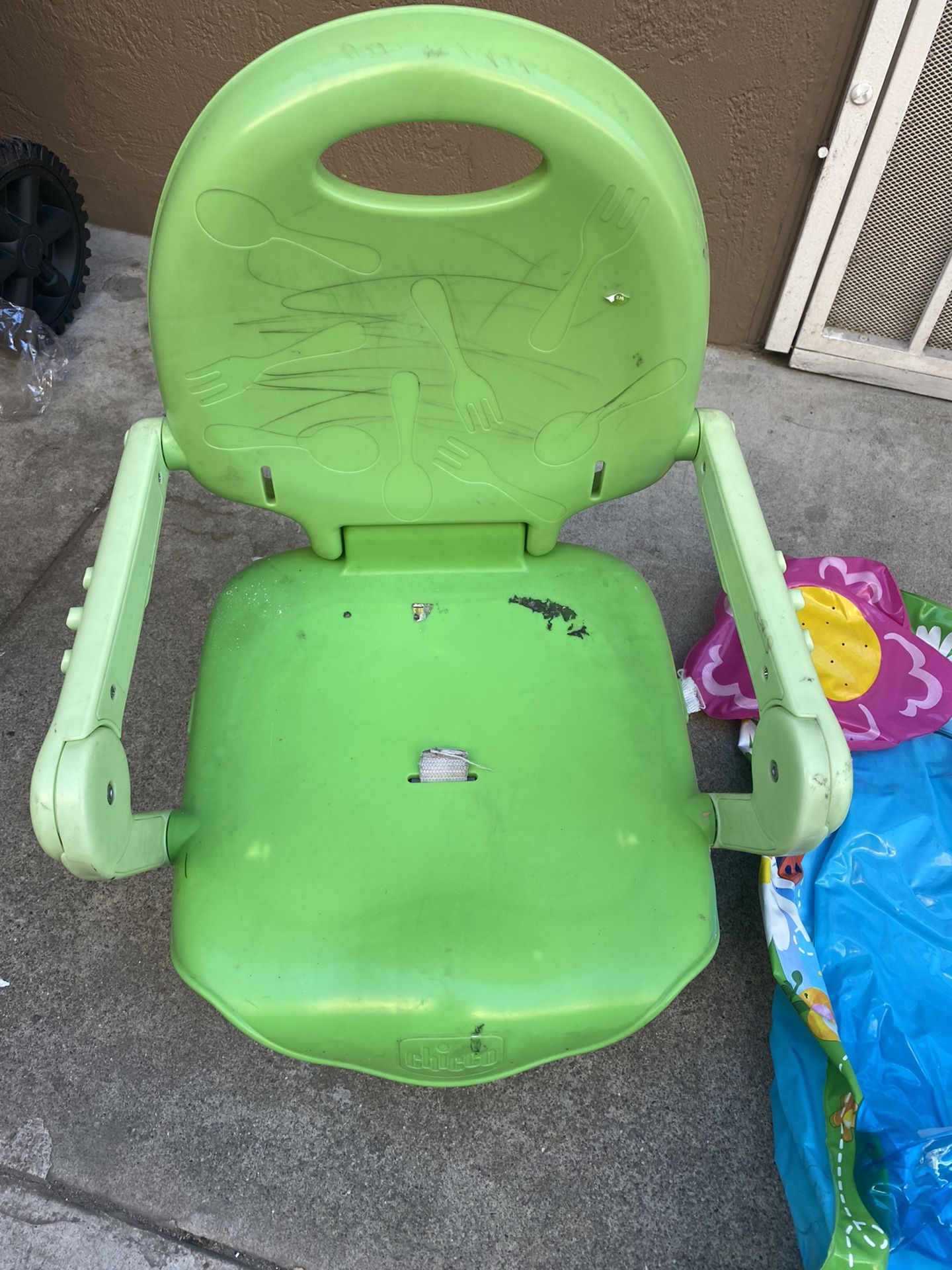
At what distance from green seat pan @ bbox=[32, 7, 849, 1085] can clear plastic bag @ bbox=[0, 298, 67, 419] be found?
1094 mm

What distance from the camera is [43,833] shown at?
27.0 inches

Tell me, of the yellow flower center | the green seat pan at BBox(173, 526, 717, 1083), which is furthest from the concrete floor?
the green seat pan at BBox(173, 526, 717, 1083)

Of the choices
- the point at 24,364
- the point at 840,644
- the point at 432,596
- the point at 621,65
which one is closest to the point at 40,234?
the point at 24,364

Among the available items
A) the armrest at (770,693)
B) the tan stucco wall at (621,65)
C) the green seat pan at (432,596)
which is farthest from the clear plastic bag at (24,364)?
the armrest at (770,693)

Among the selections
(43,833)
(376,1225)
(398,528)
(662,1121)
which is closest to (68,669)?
(43,833)

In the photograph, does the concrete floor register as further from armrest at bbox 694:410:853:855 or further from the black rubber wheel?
the black rubber wheel

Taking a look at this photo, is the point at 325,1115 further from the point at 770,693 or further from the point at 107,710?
the point at 770,693

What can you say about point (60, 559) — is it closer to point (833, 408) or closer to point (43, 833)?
point (43, 833)

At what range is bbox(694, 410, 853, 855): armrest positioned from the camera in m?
0.73

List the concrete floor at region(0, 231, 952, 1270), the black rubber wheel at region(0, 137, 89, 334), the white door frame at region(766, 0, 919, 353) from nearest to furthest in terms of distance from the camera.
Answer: the concrete floor at region(0, 231, 952, 1270) → the white door frame at region(766, 0, 919, 353) → the black rubber wheel at region(0, 137, 89, 334)

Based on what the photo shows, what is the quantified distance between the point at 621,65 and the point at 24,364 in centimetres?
129

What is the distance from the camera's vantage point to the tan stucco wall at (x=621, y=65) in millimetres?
1506

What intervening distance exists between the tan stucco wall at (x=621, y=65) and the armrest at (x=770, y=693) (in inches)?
36.7

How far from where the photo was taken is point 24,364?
190 cm
